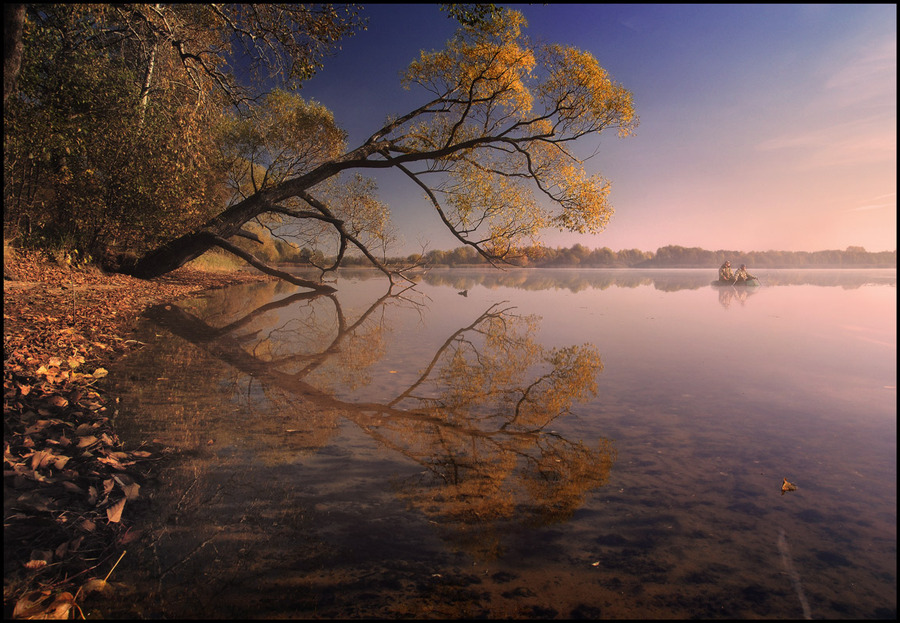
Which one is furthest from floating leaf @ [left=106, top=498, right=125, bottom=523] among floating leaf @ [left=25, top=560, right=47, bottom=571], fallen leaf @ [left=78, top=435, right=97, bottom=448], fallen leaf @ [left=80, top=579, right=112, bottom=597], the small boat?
the small boat

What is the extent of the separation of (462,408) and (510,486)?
1706 millimetres

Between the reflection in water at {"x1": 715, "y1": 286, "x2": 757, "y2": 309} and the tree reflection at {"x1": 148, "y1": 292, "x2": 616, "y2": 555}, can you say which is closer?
the tree reflection at {"x1": 148, "y1": 292, "x2": 616, "y2": 555}

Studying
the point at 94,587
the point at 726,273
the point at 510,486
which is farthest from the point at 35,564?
the point at 726,273

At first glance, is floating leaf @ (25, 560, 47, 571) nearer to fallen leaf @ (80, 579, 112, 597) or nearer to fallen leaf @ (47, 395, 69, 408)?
fallen leaf @ (80, 579, 112, 597)

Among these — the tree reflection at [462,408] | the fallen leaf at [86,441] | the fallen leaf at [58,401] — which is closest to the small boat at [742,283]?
the tree reflection at [462,408]

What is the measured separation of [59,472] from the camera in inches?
110

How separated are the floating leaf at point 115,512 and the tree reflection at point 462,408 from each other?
1.29 m

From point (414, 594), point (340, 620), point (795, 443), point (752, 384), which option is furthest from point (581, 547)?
point (752, 384)

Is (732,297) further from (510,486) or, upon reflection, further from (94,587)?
(94,587)

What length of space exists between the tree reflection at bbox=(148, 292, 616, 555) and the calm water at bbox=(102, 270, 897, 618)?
0.03 metres

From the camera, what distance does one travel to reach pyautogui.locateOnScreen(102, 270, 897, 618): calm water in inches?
79.7

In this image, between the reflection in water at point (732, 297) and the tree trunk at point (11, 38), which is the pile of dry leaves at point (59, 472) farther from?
the reflection in water at point (732, 297)

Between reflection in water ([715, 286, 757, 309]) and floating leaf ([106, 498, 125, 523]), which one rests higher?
reflection in water ([715, 286, 757, 309])

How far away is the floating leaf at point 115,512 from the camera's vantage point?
2391mm
